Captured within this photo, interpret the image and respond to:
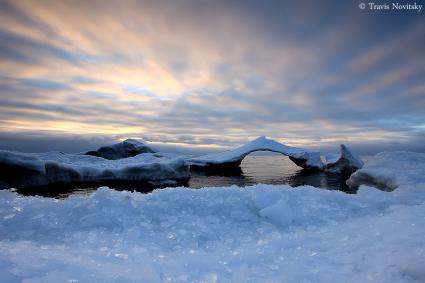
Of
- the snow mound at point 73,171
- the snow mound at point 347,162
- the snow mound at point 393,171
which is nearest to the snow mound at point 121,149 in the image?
the snow mound at point 73,171

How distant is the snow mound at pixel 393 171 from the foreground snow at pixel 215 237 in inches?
301

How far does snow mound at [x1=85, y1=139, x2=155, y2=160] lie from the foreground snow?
139 ft

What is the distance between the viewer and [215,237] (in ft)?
14.8

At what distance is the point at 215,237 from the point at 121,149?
149 feet

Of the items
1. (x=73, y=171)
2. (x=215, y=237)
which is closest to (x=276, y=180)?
(x=73, y=171)

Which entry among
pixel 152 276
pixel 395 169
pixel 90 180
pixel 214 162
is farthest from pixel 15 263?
pixel 214 162

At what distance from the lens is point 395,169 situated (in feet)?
51.1

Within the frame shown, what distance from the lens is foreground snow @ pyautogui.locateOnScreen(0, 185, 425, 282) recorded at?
2822 mm

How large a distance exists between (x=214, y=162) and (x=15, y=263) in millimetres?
36004

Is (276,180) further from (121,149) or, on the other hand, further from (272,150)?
(121,149)

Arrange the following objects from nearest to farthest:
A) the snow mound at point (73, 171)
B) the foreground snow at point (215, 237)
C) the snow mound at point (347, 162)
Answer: the foreground snow at point (215, 237), the snow mound at point (73, 171), the snow mound at point (347, 162)

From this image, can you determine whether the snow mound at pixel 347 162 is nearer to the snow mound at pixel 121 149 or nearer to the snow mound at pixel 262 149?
the snow mound at pixel 262 149

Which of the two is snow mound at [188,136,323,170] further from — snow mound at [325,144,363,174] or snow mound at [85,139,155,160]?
snow mound at [85,139,155,160]

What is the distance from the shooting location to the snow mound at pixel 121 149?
153ft
